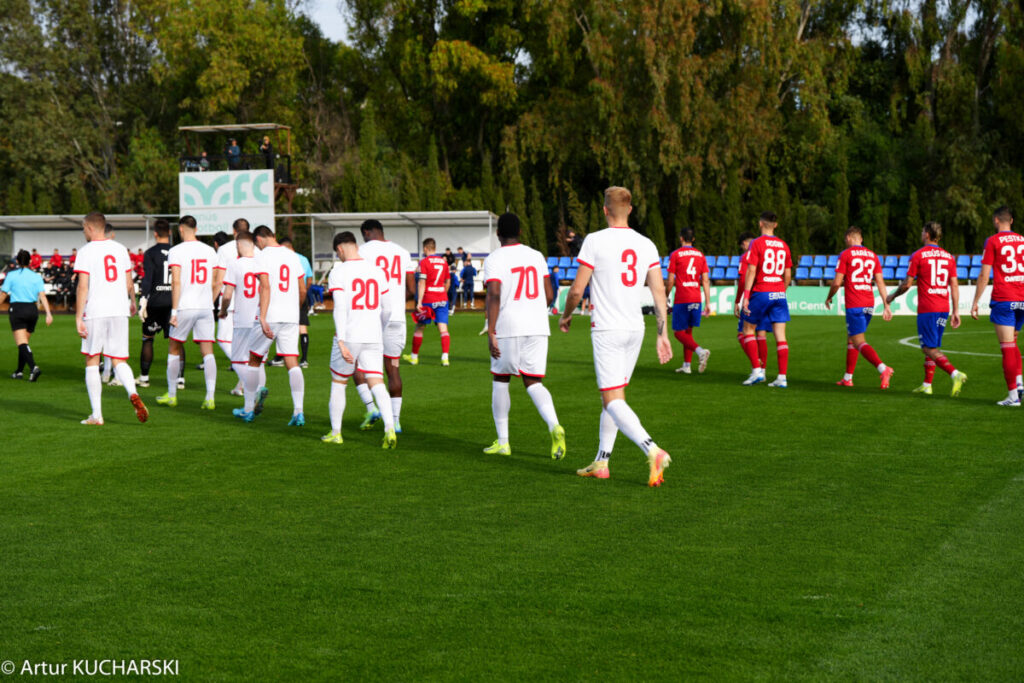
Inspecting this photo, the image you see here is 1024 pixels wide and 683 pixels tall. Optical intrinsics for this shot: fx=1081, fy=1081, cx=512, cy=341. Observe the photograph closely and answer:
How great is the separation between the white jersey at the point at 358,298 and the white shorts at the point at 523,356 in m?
1.20

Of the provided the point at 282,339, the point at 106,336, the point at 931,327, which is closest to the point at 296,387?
the point at 282,339

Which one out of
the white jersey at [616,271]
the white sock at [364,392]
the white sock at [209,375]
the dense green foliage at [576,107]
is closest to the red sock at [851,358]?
the white sock at [364,392]

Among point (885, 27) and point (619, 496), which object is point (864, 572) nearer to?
point (619, 496)

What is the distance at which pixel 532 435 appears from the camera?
32.2 ft

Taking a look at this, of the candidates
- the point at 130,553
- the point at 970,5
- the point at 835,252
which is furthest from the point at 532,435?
the point at 970,5

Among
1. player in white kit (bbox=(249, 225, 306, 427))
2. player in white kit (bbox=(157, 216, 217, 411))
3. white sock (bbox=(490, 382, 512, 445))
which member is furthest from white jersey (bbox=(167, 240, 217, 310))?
white sock (bbox=(490, 382, 512, 445))

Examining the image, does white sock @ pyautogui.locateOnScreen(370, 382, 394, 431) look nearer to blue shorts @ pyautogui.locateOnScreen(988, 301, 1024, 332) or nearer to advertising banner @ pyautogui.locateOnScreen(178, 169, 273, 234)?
blue shorts @ pyautogui.locateOnScreen(988, 301, 1024, 332)

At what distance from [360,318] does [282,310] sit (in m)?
1.71

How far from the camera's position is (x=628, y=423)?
7.40 m

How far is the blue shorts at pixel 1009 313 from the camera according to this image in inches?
458

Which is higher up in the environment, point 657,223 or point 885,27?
point 885,27

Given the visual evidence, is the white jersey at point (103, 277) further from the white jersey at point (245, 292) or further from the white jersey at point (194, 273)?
the white jersey at point (194, 273)

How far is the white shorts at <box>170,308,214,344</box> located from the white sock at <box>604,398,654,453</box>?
6.06 meters

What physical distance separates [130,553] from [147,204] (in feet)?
167
